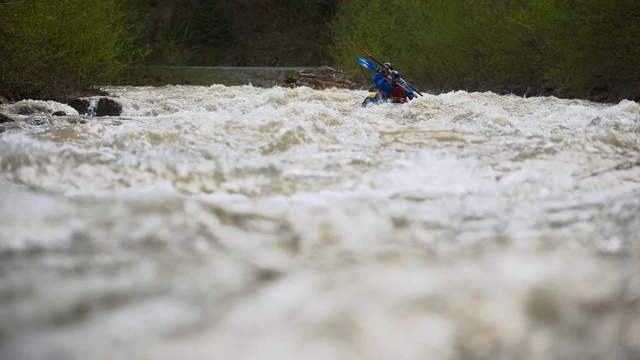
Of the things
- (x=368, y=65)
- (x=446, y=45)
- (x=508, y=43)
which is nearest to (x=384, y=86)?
(x=368, y=65)

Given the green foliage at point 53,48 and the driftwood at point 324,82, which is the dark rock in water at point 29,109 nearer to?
the green foliage at point 53,48

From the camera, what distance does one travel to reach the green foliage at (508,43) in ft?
37.3

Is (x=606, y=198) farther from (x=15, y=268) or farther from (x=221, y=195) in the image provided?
(x=15, y=268)

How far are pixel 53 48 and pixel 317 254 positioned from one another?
11616 millimetres

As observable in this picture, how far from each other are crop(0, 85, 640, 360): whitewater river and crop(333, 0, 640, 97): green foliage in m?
7.58

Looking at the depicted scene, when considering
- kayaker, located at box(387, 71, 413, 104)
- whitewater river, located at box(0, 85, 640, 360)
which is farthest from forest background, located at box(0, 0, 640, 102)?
whitewater river, located at box(0, 85, 640, 360)

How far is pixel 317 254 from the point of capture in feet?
8.02

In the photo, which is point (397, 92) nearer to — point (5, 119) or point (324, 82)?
point (5, 119)

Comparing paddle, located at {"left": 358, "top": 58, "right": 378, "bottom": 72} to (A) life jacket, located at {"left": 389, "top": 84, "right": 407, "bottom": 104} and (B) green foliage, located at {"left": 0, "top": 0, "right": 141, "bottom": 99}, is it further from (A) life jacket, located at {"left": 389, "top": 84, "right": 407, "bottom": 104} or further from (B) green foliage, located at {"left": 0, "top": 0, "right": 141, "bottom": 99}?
(B) green foliage, located at {"left": 0, "top": 0, "right": 141, "bottom": 99}

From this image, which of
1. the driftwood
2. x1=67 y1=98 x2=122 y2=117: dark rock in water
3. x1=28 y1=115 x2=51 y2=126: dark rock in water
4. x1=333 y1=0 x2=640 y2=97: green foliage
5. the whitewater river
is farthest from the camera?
the driftwood

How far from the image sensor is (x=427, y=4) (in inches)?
707

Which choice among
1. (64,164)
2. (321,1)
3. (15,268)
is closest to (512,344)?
(15,268)

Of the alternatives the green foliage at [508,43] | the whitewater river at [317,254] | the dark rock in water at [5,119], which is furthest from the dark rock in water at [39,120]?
the green foliage at [508,43]

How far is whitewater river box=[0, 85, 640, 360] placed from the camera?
6.19ft
